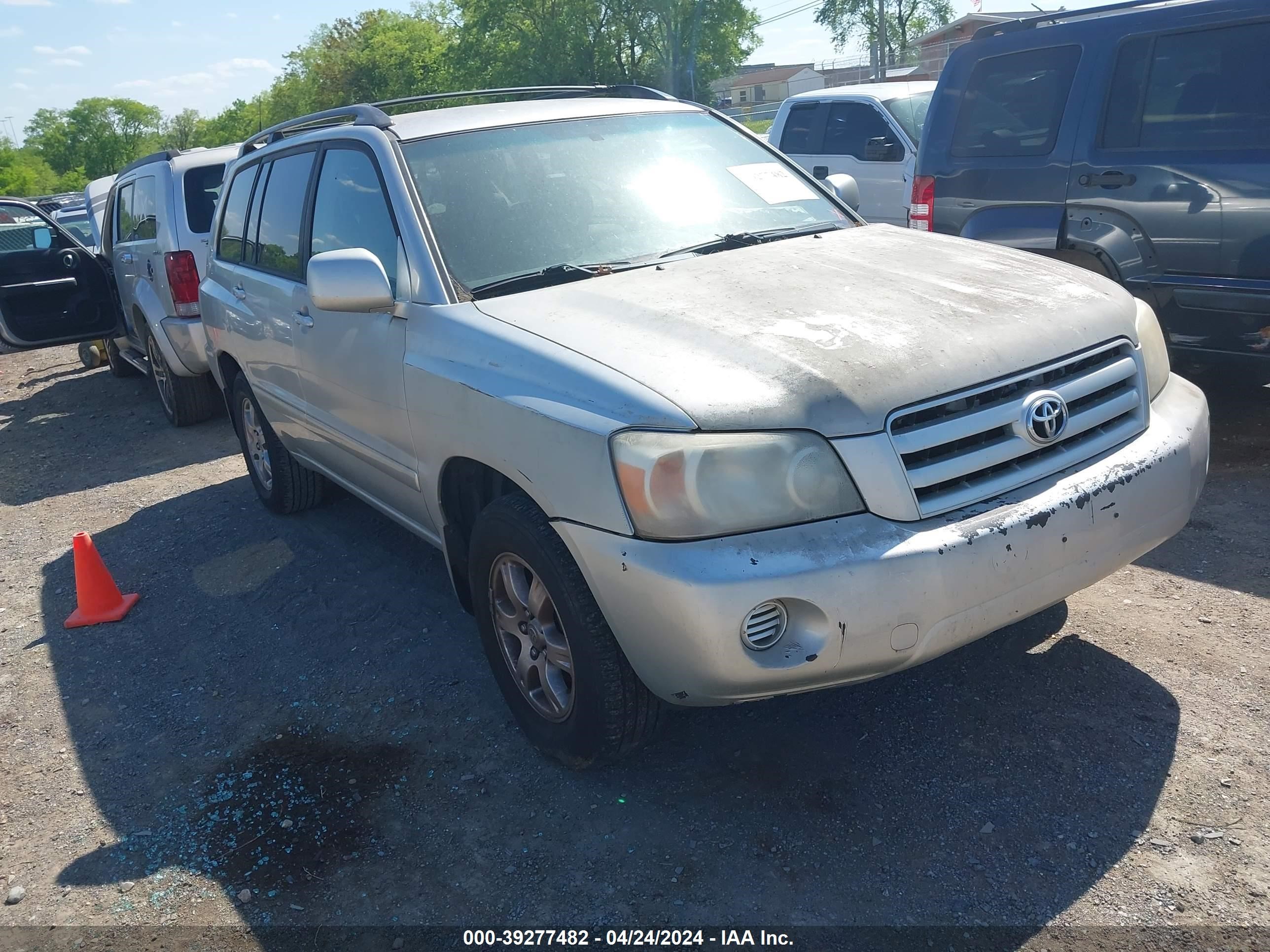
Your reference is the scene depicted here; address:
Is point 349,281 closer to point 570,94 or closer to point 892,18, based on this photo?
point 570,94

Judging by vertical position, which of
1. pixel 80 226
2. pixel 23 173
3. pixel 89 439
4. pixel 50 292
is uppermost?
pixel 50 292

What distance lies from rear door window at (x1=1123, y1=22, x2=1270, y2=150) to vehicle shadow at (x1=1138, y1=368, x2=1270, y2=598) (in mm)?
1444

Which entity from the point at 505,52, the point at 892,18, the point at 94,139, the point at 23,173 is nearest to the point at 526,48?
the point at 505,52

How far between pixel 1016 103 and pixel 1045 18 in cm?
46

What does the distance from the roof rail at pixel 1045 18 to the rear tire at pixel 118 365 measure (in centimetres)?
851

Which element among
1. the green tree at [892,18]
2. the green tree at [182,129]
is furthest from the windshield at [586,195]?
the green tree at [182,129]

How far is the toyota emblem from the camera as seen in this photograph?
2707 millimetres

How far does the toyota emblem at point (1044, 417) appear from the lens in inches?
107

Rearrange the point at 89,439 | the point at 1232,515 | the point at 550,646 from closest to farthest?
the point at 550,646, the point at 1232,515, the point at 89,439

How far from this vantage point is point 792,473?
252 cm

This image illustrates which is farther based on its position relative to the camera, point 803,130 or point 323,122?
point 803,130

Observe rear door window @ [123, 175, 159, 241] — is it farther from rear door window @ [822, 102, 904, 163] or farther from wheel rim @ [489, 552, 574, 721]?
rear door window @ [822, 102, 904, 163]

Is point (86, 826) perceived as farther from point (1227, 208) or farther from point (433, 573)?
point (1227, 208)

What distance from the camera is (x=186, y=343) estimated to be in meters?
7.58
